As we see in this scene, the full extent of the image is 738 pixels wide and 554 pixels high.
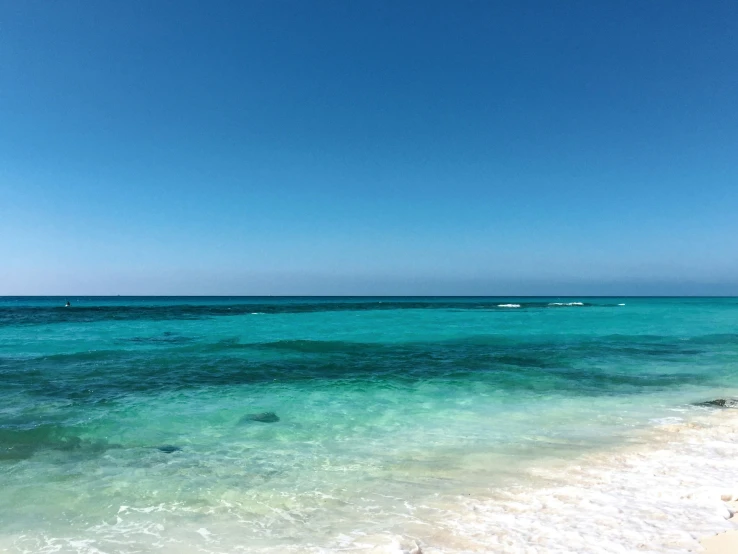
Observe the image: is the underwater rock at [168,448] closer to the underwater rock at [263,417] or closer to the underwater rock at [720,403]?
the underwater rock at [263,417]

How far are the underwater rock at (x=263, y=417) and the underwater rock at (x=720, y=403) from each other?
951 cm

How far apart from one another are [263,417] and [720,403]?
1032 cm

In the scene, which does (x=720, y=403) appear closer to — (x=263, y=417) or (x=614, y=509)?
(x=614, y=509)

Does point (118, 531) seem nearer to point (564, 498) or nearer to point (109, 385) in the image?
point (564, 498)

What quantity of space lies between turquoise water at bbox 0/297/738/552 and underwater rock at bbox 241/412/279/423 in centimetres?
11

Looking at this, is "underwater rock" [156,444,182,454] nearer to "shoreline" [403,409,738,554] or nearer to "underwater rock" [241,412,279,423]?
"underwater rock" [241,412,279,423]

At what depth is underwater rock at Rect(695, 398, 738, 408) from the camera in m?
10.2

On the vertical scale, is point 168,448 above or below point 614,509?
below

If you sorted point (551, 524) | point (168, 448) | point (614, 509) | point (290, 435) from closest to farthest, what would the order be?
point (551, 524) < point (614, 509) < point (168, 448) < point (290, 435)

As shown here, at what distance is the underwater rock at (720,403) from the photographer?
1017cm

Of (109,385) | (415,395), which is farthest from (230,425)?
(109,385)

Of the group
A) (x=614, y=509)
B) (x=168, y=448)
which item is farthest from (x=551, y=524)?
(x=168, y=448)

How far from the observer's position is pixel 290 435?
8375 mm

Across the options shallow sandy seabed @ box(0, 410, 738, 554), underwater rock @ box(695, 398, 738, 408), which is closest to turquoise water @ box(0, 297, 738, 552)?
shallow sandy seabed @ box(0, 410, 738, 554)
